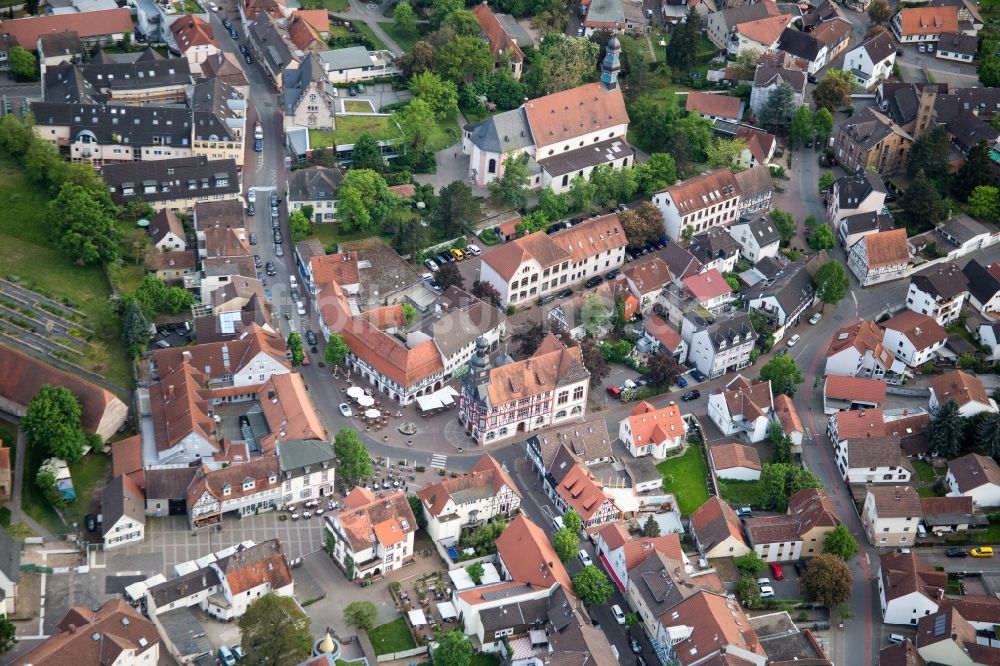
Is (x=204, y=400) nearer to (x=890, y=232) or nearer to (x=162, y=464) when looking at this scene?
(x=162, y=464)

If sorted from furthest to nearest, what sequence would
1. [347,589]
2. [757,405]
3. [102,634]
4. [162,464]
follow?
1. [757,405]
2. [162,464]
3. [347,589]
4. [102,634]

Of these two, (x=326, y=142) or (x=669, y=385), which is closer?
(x=669, y=385)

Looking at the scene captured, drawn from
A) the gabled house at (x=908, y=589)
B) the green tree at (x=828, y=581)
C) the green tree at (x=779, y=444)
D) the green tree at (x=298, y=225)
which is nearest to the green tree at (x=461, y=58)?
the green tree at (x=298, y=225)

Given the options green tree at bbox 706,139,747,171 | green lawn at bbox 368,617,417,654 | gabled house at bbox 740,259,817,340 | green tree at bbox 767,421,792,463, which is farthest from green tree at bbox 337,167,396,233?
green lawn at bbox 368,617,417,654

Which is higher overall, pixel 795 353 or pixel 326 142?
pixel 326 142

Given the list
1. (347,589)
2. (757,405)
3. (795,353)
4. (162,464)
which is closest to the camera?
(347,589)

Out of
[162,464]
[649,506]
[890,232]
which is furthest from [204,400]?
[890,232]

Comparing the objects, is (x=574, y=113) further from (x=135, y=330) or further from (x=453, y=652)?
(x=453, y=652)
